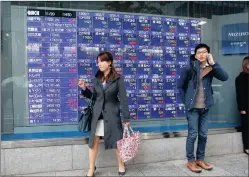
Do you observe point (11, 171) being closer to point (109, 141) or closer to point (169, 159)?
point (109, 141)

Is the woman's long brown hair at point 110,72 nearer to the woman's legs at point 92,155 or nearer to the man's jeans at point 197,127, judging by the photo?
the woman's legs at point 92,155

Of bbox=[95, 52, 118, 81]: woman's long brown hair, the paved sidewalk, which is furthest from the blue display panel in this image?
the paved sidewalk

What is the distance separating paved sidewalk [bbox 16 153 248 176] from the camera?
14.2 ft

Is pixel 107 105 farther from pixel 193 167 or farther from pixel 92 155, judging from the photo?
pixel 193 167

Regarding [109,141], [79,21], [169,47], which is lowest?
[109,141]

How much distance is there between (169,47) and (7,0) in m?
2.60

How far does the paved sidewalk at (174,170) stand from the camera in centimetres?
433

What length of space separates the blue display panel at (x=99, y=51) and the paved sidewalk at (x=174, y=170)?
2.58 ft

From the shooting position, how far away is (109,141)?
398cm

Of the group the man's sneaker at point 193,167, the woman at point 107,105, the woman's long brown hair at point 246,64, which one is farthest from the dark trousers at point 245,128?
the woman at point 107,105

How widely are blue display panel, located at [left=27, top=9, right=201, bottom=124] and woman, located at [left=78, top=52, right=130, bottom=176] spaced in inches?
29.1

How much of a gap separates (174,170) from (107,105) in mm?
1466

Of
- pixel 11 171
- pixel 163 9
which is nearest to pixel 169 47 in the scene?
pixel 163 9

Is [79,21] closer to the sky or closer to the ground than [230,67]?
closer to the sky
